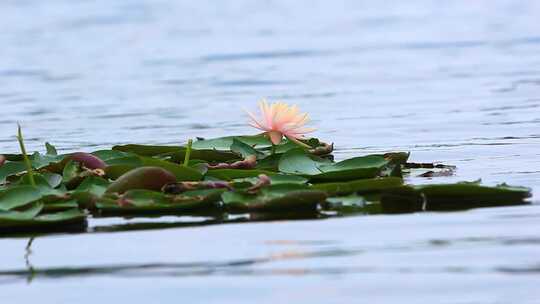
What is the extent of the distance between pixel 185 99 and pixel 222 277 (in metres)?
6.39

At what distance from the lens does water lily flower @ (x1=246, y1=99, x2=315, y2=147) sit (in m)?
4.98

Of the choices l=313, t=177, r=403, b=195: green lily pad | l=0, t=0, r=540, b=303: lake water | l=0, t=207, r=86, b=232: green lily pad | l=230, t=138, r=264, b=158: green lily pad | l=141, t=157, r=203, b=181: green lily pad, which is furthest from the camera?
l=230, t=138, r=264, b=158: green lily pad

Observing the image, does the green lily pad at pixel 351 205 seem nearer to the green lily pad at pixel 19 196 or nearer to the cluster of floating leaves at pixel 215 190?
the cluster of floating leaves at pixel 215 190

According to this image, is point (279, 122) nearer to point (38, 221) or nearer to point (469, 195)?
point (469, 195)

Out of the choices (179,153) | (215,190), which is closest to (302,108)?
(179,153)

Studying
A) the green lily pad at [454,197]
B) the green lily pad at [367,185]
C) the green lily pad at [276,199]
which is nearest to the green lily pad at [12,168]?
the green lily pad at [276,199]

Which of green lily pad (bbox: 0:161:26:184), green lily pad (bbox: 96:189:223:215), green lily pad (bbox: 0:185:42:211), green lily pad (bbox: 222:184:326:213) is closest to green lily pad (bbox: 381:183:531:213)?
green lily pad (bbox: 222:184:326:213)

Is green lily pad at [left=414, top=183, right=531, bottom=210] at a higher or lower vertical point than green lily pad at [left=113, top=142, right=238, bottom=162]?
lower

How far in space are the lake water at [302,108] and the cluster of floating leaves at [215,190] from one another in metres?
0.13

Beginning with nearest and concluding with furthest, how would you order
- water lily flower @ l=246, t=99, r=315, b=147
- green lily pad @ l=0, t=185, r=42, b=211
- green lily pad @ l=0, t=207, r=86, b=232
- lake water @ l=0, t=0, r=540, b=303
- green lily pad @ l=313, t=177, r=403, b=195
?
lake water @ l=0, t=0, r=540, b=303 < green lily pad @ l=0, t=207, r=86, b=232 < green lily pad @ l=0, t=185, r=42, b=211 < green lily pad @ l=313, t=177, r=403, b=195 < water lily flower @ l=246, t=99, r=315, b=147

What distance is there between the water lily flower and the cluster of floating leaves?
10cm

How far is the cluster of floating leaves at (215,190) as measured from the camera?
4387 mm

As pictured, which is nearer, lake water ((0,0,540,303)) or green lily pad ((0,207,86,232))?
lake water ((0,0,540,303))

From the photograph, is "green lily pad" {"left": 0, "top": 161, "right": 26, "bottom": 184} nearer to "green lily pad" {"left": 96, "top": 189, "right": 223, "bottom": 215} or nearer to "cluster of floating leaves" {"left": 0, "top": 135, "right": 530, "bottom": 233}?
"cluster of floating leaves" {"left": 0, "top": 135, "right": 530, "bottom": 233}
